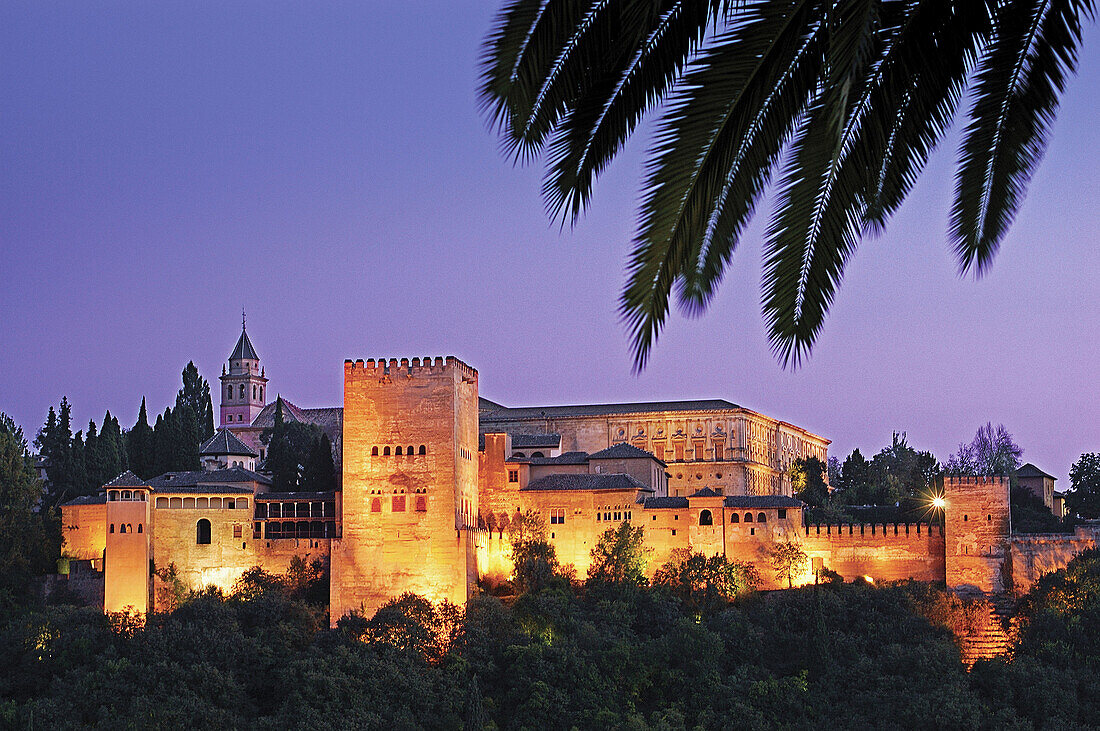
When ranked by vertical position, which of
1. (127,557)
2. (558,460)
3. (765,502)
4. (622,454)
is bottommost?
(127,557)

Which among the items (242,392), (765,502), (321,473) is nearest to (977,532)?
(765,502)

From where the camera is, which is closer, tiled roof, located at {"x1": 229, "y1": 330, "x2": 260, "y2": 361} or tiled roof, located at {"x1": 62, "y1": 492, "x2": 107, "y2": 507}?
tiled roof, located at {"x1": 62, "y1": 492, "x2": 107, "y2": 507}

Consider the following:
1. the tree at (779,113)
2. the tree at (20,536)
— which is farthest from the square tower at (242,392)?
the tree at (779,113)

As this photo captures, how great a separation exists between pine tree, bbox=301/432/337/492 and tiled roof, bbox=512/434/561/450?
694 cm

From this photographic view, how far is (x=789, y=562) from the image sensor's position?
44500 mm

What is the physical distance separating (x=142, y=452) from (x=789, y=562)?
24.3 meters

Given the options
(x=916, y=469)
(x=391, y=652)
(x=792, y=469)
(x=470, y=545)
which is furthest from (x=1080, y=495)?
(x=391, y=652)

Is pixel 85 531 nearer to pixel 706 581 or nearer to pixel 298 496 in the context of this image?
pixel 298 496

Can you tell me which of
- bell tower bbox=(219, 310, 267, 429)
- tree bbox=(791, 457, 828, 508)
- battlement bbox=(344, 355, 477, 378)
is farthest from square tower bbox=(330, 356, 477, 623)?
bell tower bbox=(219, 310, 267, 429)

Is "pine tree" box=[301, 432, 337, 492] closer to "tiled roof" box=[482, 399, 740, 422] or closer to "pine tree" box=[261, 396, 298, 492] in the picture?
"pine tree" box=[261, 396, 298, 492]

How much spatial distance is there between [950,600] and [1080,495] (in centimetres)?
1946

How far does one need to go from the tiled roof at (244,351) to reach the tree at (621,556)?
37979 mm

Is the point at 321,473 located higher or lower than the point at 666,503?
higher

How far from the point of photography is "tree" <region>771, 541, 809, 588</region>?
1750 inches
